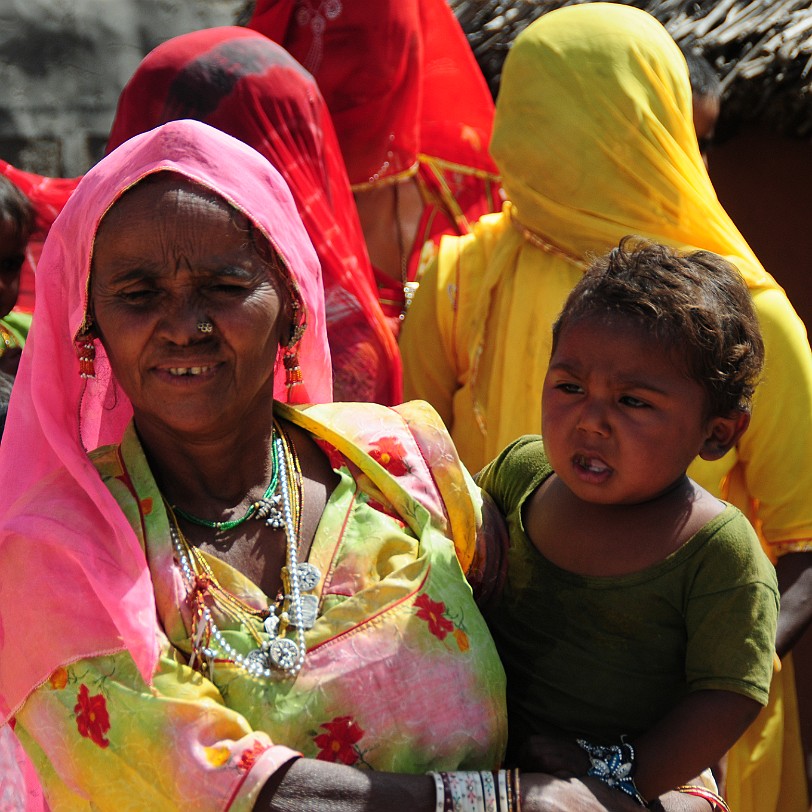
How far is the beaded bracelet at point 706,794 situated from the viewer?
2.30 m

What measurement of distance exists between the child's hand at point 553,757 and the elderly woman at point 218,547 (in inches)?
2.1

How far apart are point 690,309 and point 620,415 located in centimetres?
22

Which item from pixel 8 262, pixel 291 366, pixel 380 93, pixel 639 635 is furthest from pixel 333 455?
pixel 380 93

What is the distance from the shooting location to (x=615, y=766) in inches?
83.5

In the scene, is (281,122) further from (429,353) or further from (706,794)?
(706,794)

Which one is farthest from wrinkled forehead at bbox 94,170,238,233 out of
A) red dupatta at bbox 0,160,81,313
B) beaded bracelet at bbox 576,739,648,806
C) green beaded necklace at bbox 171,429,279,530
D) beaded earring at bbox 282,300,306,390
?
red dupatta at bbox 0,160,81,313

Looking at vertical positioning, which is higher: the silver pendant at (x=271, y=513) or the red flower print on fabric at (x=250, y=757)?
the silver pendant at (x=271, y=513)

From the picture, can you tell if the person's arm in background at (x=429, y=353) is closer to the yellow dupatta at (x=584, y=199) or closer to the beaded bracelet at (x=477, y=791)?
the yellow dupatta at (x=584, y=199)

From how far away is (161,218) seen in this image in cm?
212

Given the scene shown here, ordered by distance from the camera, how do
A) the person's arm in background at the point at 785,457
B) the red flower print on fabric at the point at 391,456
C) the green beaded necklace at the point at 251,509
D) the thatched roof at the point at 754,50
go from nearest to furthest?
the green beaded necklace at the point at 251,509
the red flower print on fabric at the point at 391,456
the person's arm in background at the point at 785,457
the thatched roof at the point at 754,50

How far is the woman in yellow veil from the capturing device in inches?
126

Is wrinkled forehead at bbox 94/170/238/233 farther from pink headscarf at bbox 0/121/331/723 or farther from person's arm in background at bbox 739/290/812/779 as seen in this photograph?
person's arm in background at bbox 739/290/812/779

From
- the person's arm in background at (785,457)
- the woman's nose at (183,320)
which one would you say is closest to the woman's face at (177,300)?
the woman's nose at (183,320)

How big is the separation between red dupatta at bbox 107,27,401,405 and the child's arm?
161cm
